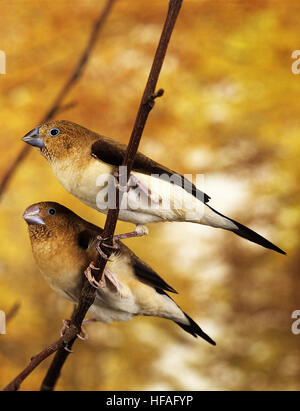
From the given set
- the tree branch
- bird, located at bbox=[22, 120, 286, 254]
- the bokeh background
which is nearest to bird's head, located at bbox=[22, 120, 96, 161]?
bird, located at bbox=[22, 120, 286, 254]

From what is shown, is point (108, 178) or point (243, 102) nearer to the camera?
point (108, 178)

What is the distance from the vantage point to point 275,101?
3.58ft

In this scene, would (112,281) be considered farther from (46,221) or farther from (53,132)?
(53,132)

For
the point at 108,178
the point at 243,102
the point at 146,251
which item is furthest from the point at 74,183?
the point at 243,102

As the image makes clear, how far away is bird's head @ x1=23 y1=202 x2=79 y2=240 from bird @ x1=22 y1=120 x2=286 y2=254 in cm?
6

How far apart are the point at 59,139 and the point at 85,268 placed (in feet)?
0.73

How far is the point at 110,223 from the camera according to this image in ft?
2.30

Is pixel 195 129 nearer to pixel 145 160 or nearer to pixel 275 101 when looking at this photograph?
pixel 275 101

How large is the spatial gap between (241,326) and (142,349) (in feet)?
0.80

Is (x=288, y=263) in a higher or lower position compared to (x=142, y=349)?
higher

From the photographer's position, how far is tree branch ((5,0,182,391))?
2.06ft

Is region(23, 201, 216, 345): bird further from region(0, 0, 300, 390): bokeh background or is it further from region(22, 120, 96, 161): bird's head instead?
region(0, 0, 300, 390): bokeh background

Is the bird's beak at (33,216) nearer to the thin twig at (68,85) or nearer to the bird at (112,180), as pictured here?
the bird at (112,180)

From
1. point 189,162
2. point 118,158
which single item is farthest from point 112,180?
point 189,162
